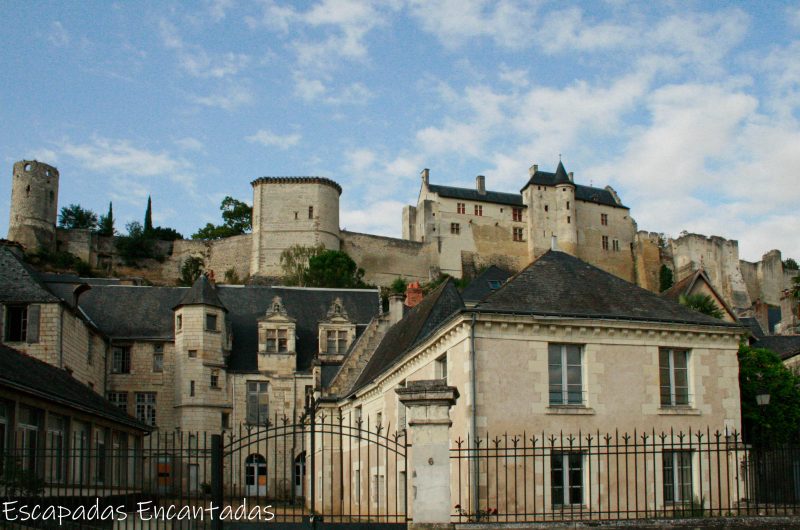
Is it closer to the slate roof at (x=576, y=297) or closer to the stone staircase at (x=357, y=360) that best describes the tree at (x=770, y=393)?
the slate roof at (x=576, y=297)

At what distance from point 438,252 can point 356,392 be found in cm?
6697

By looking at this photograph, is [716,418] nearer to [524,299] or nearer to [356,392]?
[524,299]

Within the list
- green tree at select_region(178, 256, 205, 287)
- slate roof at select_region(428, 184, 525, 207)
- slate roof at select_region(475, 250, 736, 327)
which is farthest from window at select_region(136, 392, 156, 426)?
slate roof at select_region(428, 184, 525, 207)

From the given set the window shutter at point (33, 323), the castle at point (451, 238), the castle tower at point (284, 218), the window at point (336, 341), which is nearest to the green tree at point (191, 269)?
the castle at point (451, 238)

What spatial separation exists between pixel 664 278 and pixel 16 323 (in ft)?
264

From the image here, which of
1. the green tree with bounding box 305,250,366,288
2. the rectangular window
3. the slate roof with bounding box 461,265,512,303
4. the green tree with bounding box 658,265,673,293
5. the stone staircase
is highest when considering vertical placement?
the green tree with bounding box 658,265,673,293

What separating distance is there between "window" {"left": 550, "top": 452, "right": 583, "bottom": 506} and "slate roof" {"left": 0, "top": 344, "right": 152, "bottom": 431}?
10.8m

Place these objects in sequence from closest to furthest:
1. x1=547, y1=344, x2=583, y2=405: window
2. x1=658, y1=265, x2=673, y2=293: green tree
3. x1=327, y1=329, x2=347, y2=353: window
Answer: x1=547, y1=344, x2=583, y2=405: window
x1=327, y1=329, x2=347, y2=353: window
x1=658, y1=265, x2=673, y2=293: green tree

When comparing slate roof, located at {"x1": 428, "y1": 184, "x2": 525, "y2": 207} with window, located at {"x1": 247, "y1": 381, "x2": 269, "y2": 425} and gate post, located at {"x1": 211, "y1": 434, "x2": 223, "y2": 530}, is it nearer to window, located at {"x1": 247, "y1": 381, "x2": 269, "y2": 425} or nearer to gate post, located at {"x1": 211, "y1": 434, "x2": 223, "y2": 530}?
window, located at {"x1": 247, "y1": 381, "x2": 269, "y2": 425}

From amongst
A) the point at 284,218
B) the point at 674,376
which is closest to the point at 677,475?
the point at 674,376

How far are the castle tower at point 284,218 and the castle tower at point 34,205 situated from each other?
62.1 feet

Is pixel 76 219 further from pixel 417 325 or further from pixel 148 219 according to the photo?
pixel 417 325

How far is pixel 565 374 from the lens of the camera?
20.2 metres

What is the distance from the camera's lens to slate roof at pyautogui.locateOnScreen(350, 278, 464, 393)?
1010 inches
